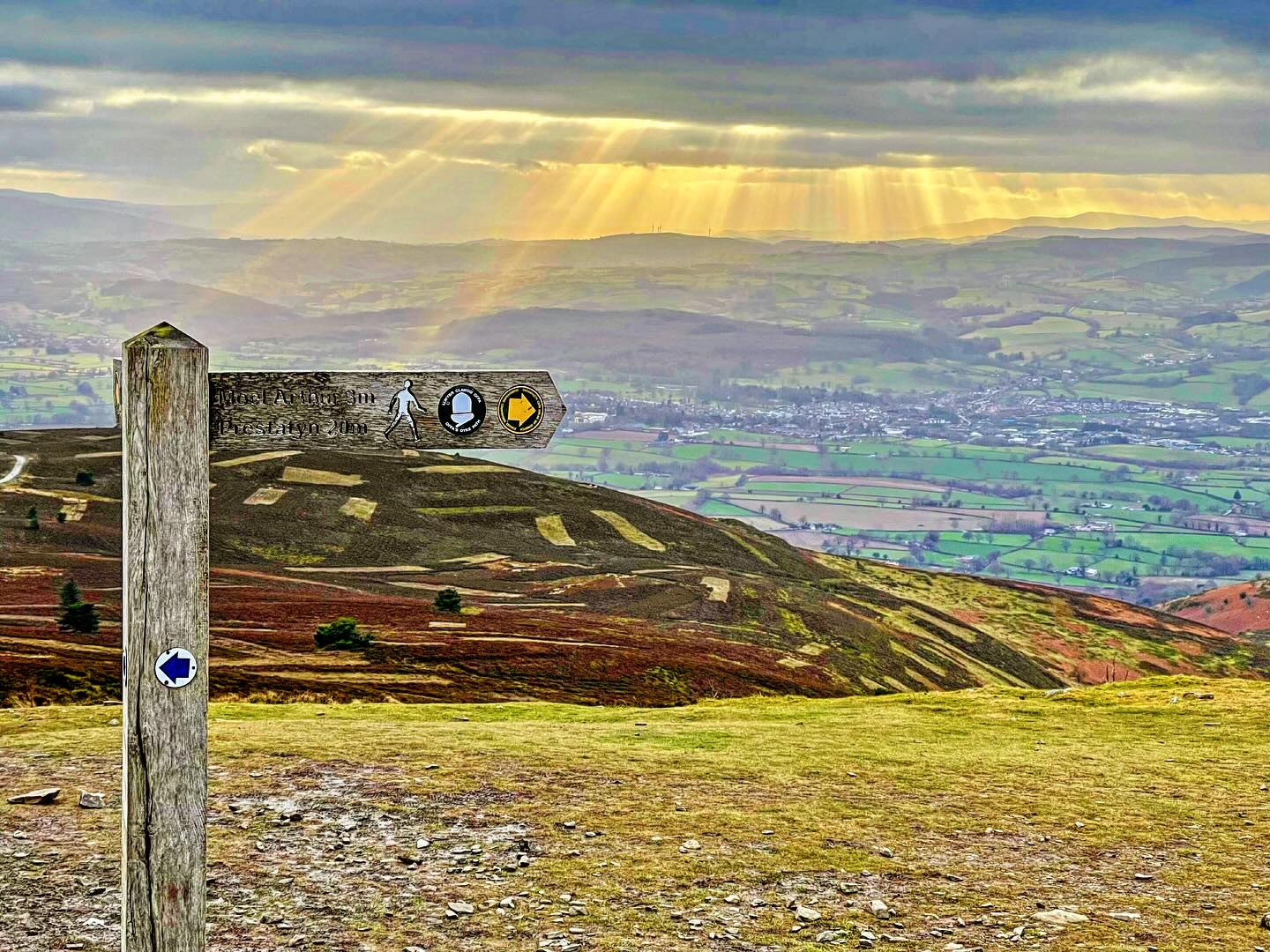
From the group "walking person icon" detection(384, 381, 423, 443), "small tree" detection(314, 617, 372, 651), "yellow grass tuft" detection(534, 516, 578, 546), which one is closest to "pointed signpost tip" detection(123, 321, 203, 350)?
"walking person icon" detection(384, 381, 423, 443)

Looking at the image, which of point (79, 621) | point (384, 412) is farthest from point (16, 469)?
point (384, 412)

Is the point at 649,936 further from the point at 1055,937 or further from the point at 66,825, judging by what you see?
the point at 66,825

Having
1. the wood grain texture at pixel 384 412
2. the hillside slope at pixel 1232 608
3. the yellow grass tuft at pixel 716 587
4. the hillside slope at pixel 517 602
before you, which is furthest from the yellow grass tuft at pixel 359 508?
the hillside slope at pixel 1232 608

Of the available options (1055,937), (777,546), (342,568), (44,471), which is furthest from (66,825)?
(777,546)

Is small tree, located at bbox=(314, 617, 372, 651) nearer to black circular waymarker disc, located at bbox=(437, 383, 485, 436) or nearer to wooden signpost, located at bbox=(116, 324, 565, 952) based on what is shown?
wooden signpost, located at bbox=(116, 324, 565, 952)

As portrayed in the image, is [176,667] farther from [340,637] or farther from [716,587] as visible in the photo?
[716,587]

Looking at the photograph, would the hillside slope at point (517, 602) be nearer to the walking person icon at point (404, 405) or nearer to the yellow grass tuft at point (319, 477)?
the yellow grass tuft at point (319, 477)
